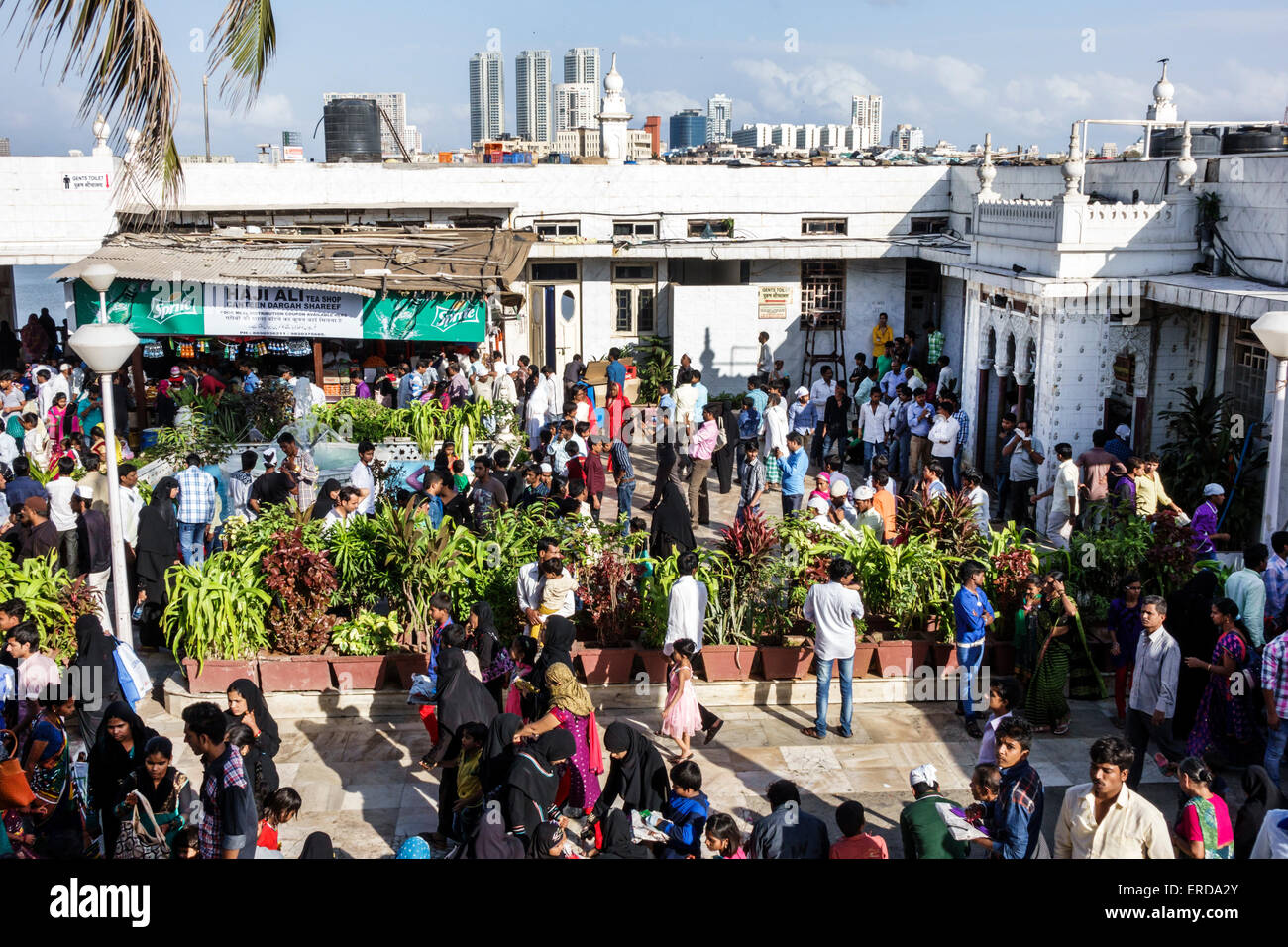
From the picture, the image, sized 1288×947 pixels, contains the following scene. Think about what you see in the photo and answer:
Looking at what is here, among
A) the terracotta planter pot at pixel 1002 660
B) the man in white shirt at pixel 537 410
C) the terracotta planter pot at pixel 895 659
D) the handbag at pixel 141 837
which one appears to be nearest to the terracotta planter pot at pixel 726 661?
the terracotta planter pot at pixel 895 659

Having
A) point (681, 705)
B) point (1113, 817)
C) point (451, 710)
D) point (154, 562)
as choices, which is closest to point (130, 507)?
point (154, 562)

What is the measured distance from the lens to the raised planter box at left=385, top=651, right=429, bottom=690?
983cm

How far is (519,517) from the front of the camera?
37.0ft

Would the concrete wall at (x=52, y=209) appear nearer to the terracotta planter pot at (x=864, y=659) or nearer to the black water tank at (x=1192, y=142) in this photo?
Result: the terracotta planter pot at (x=864, y=659)

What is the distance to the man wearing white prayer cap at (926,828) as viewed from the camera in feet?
20.3

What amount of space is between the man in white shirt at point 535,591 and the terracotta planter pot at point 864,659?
2.45 meters

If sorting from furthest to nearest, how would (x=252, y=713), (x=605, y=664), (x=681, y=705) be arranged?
(x=605, y=664), (x=681, y=705), (x=252, y=713)

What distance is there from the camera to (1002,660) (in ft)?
33.3

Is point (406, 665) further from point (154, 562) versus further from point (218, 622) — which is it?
point (154, 562)

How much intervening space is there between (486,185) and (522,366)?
20.0 feet

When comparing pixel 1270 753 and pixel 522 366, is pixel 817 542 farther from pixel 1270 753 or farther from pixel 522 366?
pixel 522 366

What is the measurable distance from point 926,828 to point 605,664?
4156 millimetres

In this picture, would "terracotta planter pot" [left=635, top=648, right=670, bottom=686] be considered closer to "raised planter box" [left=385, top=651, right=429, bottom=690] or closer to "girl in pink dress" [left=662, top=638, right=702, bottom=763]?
"girl in pink dress" [left=662, top=638, right=702, bottom=763]

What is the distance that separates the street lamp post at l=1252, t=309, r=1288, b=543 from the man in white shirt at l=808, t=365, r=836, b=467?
8062 mm
